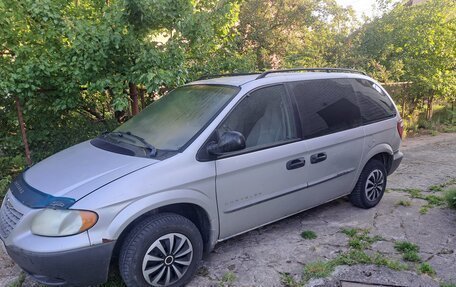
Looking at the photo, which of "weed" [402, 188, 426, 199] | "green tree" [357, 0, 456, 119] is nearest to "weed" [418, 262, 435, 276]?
"weed" [402, 188, 426, 199]

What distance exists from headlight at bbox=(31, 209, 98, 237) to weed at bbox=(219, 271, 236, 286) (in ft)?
4.06

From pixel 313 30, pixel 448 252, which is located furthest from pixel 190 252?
pixel 313 30

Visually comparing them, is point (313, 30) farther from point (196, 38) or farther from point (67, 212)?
point (67, 212)

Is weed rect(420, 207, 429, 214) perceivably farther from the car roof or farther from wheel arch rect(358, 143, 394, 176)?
the car roof

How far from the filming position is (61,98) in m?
4.89

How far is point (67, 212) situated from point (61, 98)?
2.72 meters

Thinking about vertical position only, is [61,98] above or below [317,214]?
above

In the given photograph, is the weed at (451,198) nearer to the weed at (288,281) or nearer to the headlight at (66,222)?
the weed at (288,281)

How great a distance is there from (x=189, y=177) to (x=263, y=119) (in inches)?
40.1

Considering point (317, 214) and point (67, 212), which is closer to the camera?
point (67, 212)

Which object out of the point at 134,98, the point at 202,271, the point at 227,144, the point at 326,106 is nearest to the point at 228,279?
the point at 202,271

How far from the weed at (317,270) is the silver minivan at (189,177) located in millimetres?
600

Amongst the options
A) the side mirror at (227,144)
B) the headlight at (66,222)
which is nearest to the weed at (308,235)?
the side mirror at (227,144)

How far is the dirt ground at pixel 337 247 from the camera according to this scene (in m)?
3.24
